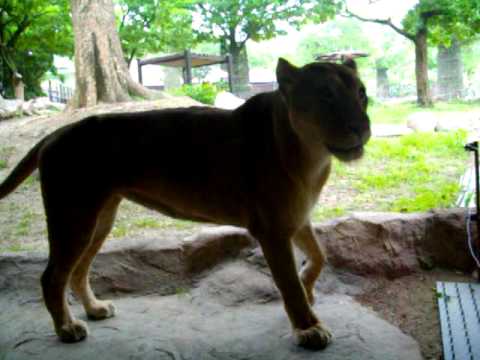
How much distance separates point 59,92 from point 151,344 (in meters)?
9.36

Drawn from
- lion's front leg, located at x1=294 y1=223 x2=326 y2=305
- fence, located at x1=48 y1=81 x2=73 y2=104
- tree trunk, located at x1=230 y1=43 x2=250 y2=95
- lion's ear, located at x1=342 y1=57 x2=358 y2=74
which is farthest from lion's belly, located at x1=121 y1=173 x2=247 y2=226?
fence, located at x1=48 y1=81 x2=73 y2=104

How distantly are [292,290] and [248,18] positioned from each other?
3846 mm

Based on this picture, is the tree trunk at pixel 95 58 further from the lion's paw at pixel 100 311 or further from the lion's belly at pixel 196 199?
the lion's belly at pixel 196 199

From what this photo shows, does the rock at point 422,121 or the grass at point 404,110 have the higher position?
the grass at point 404,110

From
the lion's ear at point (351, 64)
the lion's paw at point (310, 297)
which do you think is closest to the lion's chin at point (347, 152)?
the lion's ear at point (351, 64)

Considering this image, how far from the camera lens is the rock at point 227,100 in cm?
616

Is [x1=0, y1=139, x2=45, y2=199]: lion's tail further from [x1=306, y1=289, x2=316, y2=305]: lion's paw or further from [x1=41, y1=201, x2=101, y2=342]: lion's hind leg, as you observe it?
[x1=306, y1=289, x2=316, y2=305]: lion's paw

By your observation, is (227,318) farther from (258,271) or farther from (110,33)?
Answer: (110,33)

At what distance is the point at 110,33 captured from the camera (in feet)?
21.4

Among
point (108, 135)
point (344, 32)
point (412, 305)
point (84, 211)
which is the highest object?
point (344, 32)

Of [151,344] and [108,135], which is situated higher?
[108,135]

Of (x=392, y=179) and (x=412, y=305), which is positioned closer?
(x=412, y=305)

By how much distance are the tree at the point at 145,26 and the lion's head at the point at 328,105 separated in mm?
7856

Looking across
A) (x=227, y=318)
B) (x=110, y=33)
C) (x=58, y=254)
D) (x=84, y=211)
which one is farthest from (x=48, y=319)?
(x=110, y=33)
